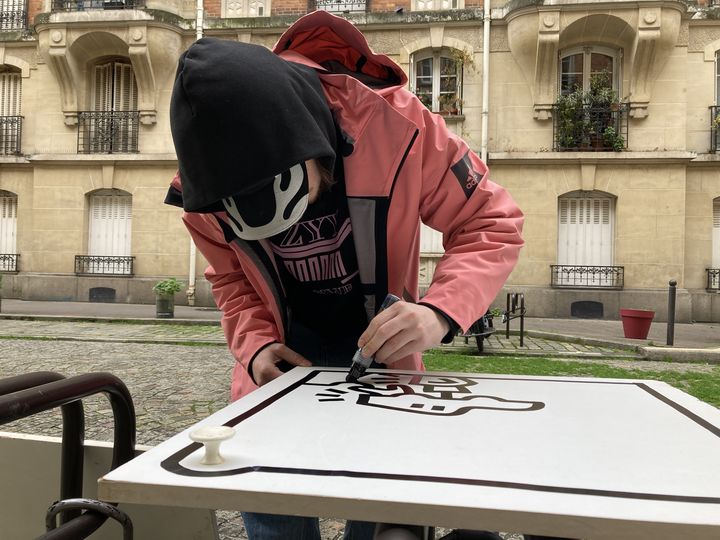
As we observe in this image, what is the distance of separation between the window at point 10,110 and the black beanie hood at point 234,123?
741 inches

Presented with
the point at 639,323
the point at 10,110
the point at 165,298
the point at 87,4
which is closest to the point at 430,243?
the point at 639,323

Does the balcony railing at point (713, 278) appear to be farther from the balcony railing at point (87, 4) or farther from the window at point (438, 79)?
the balcony railing at point (87, 4)

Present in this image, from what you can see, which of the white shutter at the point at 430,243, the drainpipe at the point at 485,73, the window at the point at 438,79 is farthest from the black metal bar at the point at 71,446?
the window at the point at 438,79

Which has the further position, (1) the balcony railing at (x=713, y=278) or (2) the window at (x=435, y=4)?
(2) the window at (x=435, y=4)

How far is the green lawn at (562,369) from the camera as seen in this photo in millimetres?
6168

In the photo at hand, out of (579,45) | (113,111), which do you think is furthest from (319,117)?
(113,111)

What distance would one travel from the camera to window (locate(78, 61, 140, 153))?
53.5ft

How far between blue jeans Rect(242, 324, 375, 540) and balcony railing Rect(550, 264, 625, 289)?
1354 centimetres

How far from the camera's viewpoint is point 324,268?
169 cm

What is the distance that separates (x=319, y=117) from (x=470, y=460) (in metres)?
0.89

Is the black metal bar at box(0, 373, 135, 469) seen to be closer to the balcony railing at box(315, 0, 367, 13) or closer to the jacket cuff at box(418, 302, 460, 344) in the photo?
the jacket cuff at box(418, 302, 460, 344)

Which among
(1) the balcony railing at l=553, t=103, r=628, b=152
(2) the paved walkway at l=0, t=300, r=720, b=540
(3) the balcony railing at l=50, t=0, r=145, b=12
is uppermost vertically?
(3) the balcony railing at l=50, t=0, r=145, b=12

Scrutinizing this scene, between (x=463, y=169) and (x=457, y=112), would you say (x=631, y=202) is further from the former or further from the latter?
(x=463, y=169)

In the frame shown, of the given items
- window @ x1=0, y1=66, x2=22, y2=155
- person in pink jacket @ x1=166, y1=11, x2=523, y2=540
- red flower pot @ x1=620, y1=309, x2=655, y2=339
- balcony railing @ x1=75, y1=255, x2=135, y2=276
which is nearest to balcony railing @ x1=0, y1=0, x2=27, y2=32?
window @ x1=0, y1=66, x2=22, y2=155
